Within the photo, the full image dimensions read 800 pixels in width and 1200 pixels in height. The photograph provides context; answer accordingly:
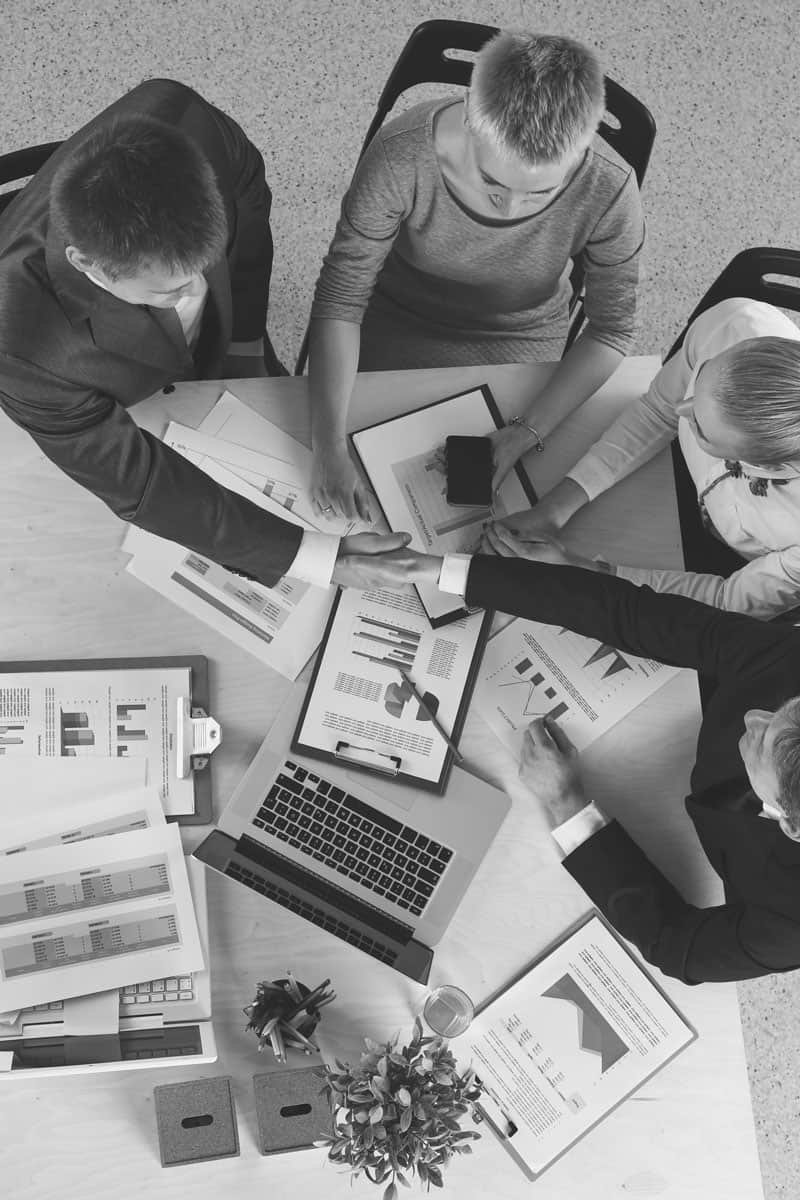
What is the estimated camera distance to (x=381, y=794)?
1399mm

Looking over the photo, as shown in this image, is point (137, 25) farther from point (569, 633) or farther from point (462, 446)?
point (569, 633)

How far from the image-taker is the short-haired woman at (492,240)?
1220 millimetres

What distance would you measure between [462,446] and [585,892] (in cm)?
69

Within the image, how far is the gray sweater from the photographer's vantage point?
56.6 inches

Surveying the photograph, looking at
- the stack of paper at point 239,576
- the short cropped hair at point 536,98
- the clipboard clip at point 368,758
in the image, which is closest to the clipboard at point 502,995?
the clipboard clip at point 368,758


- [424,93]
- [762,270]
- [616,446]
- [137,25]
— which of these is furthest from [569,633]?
[137,25]

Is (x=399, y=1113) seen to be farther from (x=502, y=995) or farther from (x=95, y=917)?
(x=95, y=917)

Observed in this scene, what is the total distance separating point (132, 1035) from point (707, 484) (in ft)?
3.85

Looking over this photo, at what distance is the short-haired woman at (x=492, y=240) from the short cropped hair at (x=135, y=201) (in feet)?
1.32

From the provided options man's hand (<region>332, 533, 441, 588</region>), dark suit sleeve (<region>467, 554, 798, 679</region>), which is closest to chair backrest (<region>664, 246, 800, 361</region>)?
dark suit sleeve (<region>467, 554, 798, 679</region>)

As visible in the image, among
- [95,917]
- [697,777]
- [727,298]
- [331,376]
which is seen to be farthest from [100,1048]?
[727,298]

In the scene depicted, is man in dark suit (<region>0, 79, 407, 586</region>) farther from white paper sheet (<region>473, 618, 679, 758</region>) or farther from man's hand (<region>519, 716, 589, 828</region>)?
man's hand (<region>519, 716, 589, 828</region>)

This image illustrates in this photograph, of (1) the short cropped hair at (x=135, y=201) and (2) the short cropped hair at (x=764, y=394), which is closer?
(1) the short cropped hair at (x=135, y=201)

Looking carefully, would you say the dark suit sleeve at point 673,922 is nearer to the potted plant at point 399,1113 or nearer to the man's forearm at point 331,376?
the potted plant at point 399,1113
